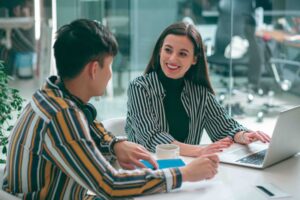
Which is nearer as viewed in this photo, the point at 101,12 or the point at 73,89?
the point at 73,89

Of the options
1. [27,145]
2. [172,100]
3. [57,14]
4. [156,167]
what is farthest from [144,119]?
[57,14]

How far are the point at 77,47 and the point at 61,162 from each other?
36cm

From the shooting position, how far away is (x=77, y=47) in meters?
1.56

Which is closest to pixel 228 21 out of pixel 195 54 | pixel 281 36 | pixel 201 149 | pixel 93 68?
pixel 281 36

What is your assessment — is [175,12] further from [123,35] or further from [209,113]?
[209,113]

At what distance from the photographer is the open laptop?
6.02 feet

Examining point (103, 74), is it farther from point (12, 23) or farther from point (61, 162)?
point (12, 23)

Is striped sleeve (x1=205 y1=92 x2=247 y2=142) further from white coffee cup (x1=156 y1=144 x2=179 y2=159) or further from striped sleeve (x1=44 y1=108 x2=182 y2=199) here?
striped sleeve (x1=44 y1=108 x2=182 y2=199)

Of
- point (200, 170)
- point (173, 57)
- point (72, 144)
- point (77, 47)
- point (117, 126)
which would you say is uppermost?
point (77, 47)

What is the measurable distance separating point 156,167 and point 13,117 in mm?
1408

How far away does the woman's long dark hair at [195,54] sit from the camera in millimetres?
2496

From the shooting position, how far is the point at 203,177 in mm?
1605

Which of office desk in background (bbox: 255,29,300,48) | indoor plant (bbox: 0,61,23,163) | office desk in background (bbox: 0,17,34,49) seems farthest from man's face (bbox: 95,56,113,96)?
office desk in background (bbox: 255,29,300,48)

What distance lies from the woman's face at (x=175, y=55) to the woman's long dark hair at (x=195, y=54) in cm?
4
